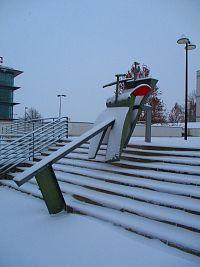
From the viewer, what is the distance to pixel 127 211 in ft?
17.4

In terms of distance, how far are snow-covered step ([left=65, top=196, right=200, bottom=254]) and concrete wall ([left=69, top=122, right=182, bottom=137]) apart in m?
12.1

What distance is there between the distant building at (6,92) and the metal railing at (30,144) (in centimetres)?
4321

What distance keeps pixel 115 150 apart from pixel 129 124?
877mm

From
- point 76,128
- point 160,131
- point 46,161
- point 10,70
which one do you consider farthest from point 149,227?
point 10,70

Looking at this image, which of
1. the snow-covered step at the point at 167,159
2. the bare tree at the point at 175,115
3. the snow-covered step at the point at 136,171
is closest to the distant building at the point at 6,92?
the bare tree at the point at 175,115

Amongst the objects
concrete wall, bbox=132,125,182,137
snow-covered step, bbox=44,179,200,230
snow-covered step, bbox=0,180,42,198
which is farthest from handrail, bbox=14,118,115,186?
concrete wall, bbox=132,125,182,137

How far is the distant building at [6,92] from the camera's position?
5278 cm

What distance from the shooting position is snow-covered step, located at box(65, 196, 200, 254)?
13.5 feet

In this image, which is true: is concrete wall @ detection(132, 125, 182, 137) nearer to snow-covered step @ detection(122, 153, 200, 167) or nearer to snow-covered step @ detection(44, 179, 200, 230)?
snow-covered step @ detection(122, 153, 200, 167)

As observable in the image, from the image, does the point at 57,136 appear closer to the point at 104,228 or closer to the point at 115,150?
the point at 115,150

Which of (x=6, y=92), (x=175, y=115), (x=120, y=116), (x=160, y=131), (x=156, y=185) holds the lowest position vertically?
(x=156, y=185)

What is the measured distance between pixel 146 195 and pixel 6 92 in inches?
2030

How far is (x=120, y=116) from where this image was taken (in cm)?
718

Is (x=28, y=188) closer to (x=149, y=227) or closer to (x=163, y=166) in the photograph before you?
(x=163, y=166)
